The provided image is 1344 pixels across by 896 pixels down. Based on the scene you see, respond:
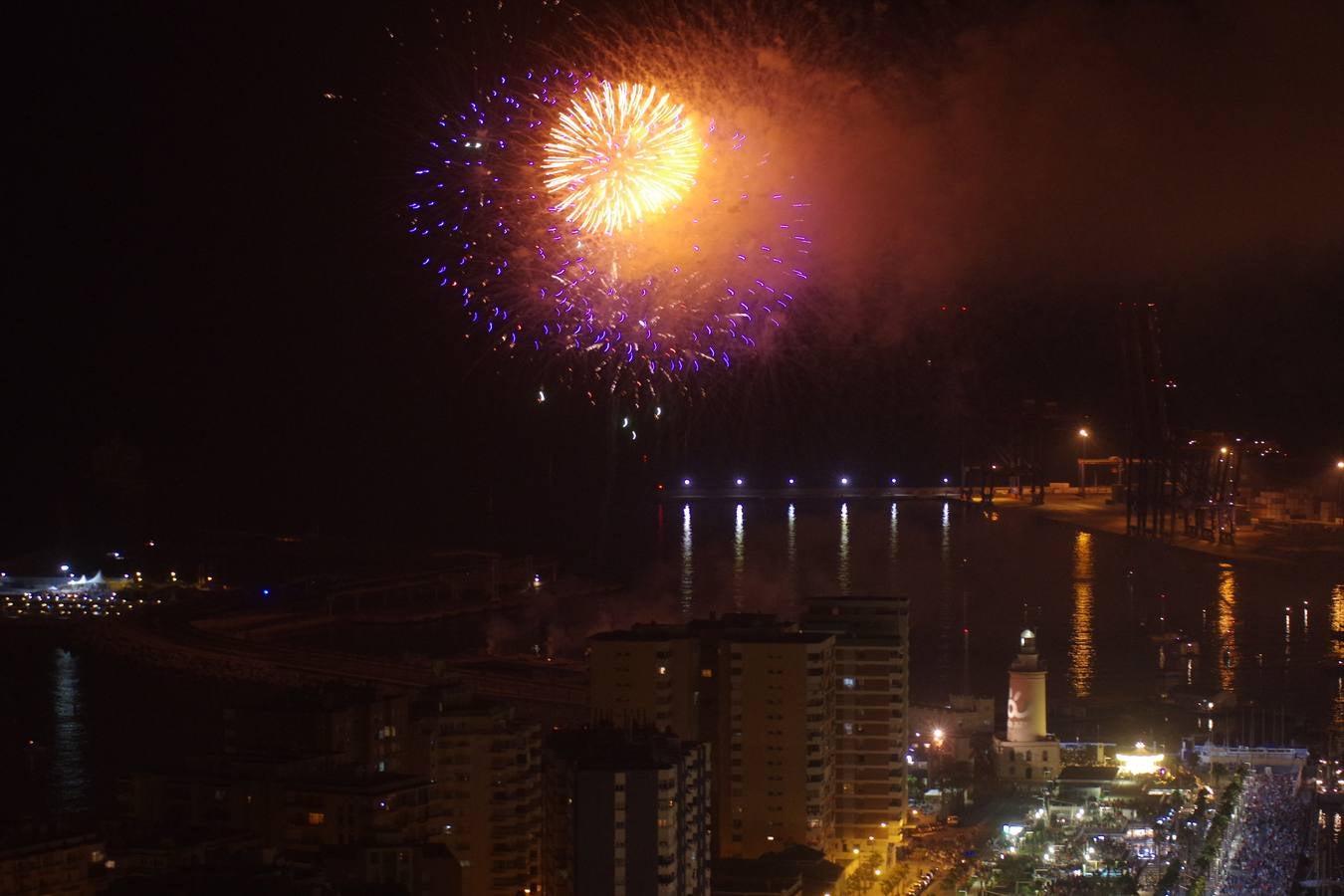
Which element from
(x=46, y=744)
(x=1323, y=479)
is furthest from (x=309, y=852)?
(x=1323, y=479)

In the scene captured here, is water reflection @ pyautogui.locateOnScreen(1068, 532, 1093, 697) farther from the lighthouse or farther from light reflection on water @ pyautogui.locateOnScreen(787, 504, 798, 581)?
light reflection on water @ pyautogui.locateOnScreen(787, 504, 798, 581)

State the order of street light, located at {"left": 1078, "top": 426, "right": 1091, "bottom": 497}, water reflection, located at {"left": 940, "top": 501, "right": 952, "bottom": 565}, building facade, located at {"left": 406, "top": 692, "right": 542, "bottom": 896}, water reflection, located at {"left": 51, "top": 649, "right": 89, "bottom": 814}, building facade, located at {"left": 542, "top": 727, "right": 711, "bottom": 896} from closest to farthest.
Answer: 1. building facade, located at {"left": 542, "top": 727, "right": 711, "bottom": 896}
2. building facade, located at {"left": 406, "top": 692, "right": 542, "bottom": 896}
3. water reflection, located at {"left": 51, "top": 649, "right": 89, "bottom": 814}
4. water reflection, located at {"left": 940, "top": 501, "right": 952, "bottom": 565}
5. street light, located at {"left": 1078, "top": 426, "right": 1091, "bottom": 497}

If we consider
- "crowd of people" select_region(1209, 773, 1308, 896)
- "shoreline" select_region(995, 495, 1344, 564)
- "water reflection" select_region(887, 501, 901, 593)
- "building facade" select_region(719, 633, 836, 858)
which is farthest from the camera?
"shoreline" select_region(995, 495, 1344, 564)

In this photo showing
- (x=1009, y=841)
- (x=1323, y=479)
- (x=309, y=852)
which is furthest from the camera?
(x=1323, y=479)

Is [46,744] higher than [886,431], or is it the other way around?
[886,431]

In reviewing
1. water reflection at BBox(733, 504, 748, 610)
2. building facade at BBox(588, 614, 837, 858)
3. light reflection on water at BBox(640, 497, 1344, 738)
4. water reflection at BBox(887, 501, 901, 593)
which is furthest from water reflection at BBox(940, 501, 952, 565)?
building facade at BBox(588, 614, 837, 858)

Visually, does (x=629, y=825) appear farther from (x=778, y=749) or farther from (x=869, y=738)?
(x=869, y=738)

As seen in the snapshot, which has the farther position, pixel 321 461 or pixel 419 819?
pixel 321 461

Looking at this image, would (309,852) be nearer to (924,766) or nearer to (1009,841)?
(1009,841)
